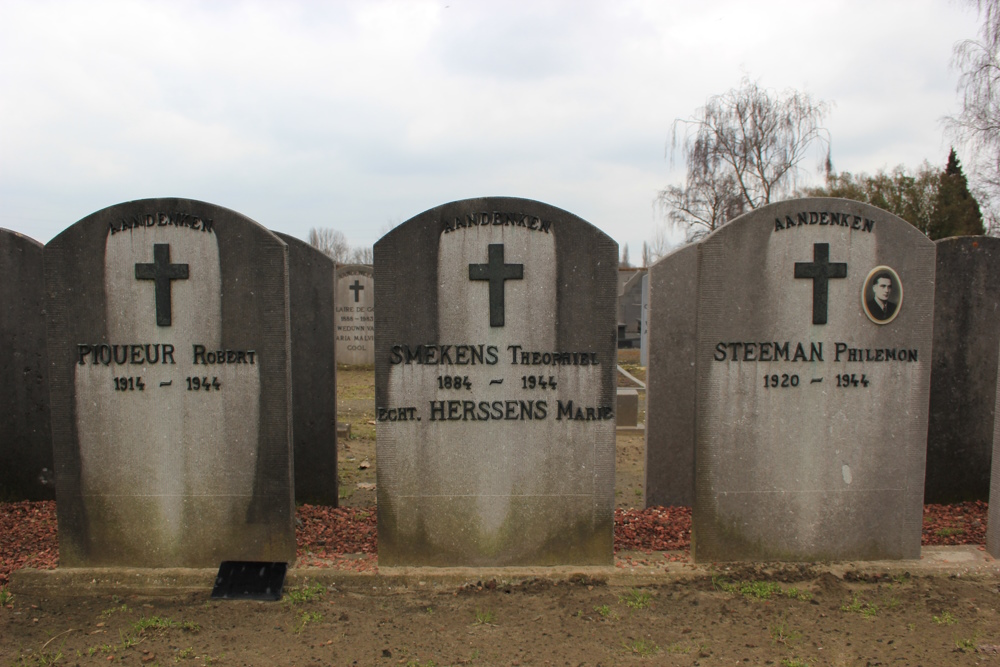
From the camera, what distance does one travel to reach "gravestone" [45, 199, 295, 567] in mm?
4340

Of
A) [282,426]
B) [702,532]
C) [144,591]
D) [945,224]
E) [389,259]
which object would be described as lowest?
[144,591]

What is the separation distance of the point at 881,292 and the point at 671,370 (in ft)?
6.09

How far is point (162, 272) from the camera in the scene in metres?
4.33

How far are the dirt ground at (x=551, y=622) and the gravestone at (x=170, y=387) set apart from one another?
44 cm

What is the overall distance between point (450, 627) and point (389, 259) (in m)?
2.27

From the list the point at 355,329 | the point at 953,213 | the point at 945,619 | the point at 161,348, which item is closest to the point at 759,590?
the point at 945,619

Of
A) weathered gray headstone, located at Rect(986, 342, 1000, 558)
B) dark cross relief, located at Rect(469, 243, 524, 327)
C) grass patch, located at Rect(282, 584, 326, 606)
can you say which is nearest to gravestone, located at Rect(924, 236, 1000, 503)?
weathered gray headstone, located at Rect(986, 342, 1000, 558)

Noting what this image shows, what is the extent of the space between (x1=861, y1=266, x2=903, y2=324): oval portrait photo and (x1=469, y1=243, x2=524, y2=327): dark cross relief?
2308mm

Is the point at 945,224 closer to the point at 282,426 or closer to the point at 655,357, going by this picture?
the point at 655,357

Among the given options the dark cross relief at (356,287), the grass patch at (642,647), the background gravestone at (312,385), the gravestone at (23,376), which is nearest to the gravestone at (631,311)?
the dark cross relief at (356,287)

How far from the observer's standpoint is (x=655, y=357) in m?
5.84

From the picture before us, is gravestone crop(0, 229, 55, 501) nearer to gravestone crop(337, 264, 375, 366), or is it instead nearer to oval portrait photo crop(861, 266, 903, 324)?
oval portrait photo crop(861, 266, 903, 324)

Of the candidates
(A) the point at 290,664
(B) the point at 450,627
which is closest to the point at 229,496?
(A) the point at 290,664

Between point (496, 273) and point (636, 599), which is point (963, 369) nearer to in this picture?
point (636, 599)
